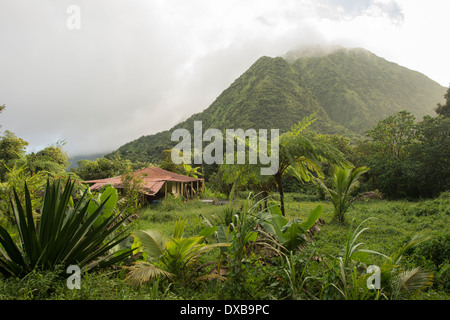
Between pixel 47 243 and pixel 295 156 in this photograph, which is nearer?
pixel 47 243

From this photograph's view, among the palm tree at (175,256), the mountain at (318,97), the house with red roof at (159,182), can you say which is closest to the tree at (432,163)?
the house with red roof at (159,182)

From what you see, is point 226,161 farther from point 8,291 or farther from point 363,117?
point 363,117

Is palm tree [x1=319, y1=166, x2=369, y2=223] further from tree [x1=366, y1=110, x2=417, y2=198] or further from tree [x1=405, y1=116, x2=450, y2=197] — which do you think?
tree [x1=366, y1=110, x2=417, y2=198]

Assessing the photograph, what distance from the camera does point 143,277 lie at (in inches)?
94.1

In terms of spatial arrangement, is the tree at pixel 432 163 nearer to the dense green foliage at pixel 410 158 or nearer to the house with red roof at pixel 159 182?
the dense green foliage at pixel 410 158

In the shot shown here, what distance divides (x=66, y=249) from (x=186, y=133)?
43.5 meters

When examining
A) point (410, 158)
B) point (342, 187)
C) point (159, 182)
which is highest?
point (410, 158)

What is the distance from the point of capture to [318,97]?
69.7 m

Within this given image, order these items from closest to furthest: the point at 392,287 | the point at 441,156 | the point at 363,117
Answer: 1. the point at 392,287
2. the point at 441,156
3. the point at 363,117

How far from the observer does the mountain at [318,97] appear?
47656 millimetres

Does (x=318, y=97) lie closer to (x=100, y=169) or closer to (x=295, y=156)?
(x=100, y=169)

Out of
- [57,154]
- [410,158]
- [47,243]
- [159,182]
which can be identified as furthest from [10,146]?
[410,158]

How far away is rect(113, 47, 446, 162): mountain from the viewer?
47.7 meters
